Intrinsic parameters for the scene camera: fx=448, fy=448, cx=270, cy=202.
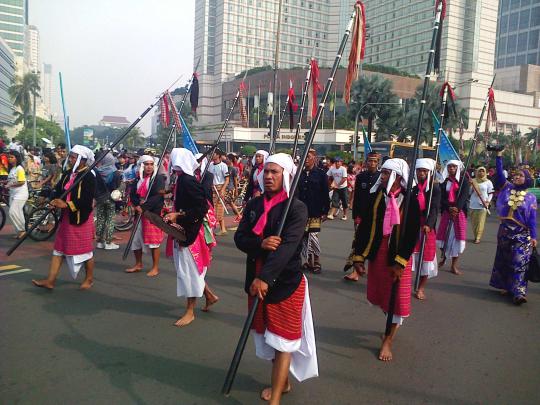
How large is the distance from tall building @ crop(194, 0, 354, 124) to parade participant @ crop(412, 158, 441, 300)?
8876cm

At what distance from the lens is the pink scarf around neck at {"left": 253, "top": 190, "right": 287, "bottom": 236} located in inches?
119

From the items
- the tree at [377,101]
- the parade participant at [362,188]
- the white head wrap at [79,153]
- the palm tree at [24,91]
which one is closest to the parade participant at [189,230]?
the white head wrap at [79,153]

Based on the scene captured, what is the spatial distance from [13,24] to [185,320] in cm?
11788

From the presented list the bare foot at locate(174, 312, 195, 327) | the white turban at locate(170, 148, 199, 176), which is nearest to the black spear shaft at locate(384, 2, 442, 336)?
the bare foot at locate(174, 312, 195, 327)

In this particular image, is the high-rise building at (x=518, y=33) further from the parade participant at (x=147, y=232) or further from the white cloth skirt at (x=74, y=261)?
the white cloth skirt at (x=74, y=261)

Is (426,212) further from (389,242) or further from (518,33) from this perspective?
(518,33)

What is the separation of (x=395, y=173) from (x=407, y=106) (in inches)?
1938

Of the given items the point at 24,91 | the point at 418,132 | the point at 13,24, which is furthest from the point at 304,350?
the point at 13,24

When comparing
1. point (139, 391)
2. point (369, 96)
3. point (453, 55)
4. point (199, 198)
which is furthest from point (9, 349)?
point (453, 55)

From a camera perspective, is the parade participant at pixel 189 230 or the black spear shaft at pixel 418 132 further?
the parade participant at pixel 189 230

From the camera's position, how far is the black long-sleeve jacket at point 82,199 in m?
5.32

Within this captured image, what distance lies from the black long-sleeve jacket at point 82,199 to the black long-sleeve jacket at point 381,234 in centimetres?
326

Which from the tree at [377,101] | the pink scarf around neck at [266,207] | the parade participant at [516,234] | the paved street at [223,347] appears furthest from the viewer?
the tree at [377,101]

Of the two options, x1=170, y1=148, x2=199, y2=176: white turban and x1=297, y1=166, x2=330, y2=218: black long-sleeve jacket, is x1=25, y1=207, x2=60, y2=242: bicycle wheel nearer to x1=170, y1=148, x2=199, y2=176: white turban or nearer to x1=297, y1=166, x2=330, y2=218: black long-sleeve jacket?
x1=170, y1=148, x2=199, y2=176: white turban
